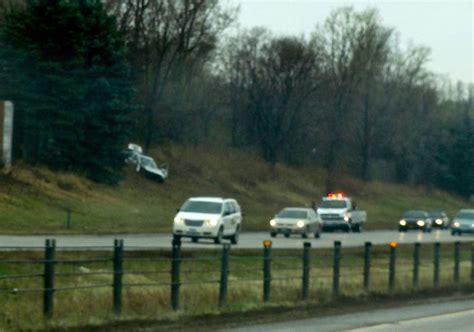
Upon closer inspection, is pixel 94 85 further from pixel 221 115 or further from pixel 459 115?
pixel 459 115

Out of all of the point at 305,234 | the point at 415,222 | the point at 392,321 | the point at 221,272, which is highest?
the point at 221,272

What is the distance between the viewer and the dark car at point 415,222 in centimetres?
7981

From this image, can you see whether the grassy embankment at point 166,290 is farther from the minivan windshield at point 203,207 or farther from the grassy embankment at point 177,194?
the grassy embankment at point 177,194

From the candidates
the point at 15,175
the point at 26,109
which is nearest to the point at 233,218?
the point at 15,175

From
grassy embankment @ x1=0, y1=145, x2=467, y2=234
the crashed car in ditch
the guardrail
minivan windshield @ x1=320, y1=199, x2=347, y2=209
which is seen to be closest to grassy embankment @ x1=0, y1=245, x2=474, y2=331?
the guardrail

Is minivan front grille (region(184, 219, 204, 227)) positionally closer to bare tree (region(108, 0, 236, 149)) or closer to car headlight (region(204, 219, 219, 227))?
car headlight (region(204, 219, 219, 227))

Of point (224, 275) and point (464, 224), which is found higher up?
point (224, 275)

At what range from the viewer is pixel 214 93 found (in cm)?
10831

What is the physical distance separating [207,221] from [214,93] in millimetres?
62743

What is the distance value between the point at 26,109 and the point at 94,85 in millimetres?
4249

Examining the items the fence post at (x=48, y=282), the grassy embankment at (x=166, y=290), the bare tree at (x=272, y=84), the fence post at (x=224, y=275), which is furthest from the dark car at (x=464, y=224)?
the fence post at (x=48, y=282)

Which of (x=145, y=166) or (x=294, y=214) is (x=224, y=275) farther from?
(x=145, y=166)

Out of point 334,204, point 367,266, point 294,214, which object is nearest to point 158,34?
point 334,204

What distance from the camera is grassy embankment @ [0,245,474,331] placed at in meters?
18.8
